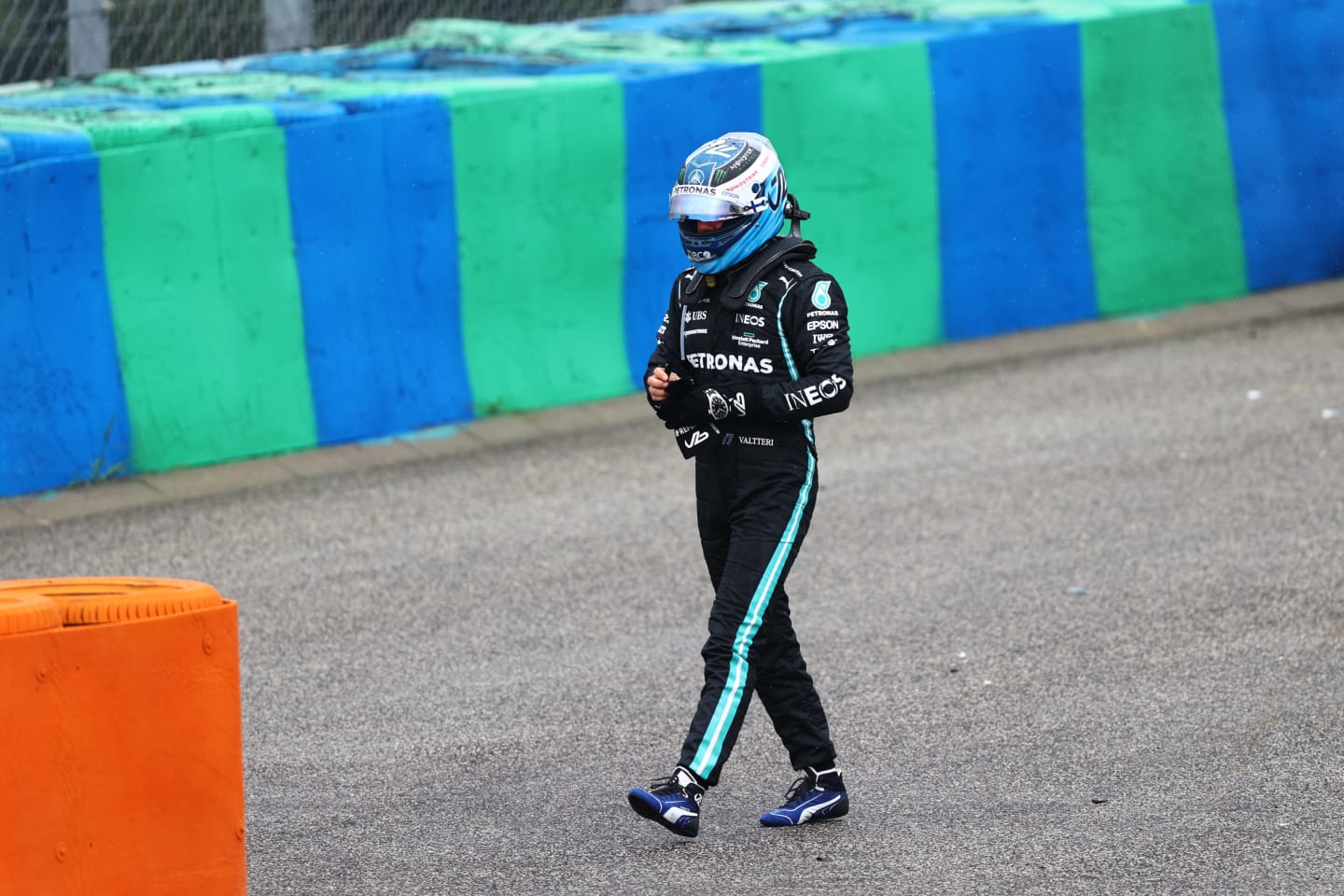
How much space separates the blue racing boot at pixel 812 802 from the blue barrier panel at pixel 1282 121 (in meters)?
8.03

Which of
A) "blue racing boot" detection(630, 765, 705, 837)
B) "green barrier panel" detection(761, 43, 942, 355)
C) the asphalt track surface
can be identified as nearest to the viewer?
"blue racing boot" detection(630, 765, 705, 837)

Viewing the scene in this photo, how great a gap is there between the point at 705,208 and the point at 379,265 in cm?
502

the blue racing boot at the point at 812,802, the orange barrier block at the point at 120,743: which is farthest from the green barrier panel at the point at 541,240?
the orange barrier block at the point at 120,743

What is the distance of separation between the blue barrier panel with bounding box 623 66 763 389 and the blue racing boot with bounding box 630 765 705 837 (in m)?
5.72

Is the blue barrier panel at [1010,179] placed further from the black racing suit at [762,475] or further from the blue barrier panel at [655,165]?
the black racing suit at [762,475]

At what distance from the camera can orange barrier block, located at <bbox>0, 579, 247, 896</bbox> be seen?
4191 mm

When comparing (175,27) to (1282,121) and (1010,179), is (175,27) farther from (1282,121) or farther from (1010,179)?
(1282,121)

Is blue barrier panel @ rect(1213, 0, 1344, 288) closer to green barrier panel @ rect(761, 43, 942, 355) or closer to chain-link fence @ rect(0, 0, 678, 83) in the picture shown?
green barrier panel @ rect(761, 43, 942, 355)

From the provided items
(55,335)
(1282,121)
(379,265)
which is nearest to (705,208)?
(55,335)

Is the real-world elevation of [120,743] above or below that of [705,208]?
below

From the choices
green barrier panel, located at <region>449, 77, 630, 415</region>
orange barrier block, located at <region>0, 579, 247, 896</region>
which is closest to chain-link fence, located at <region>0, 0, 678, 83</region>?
green barrier panel, located at <region>449, 77, 630, 415</region>

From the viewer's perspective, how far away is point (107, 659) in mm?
4289

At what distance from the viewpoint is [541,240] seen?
10.5 meters

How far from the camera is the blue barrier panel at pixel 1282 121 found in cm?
1233
